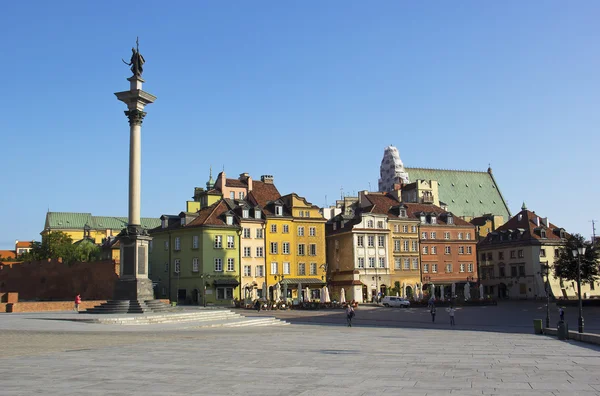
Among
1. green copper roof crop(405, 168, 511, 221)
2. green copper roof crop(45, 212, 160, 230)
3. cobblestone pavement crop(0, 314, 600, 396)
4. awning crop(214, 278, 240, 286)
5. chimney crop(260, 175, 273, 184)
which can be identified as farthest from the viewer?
green copper roof crop(45, 212, 160, 230)

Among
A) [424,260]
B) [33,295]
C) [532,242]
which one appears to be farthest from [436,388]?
[532,242]

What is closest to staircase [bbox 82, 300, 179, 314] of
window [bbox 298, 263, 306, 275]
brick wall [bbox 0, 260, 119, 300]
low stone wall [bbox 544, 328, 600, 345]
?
low stone wall [bbox 544, 328, 600, 345]

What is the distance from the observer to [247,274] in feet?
251

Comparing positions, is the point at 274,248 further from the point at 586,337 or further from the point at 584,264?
the point at 586,337

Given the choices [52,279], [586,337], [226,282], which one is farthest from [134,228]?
[52,279]

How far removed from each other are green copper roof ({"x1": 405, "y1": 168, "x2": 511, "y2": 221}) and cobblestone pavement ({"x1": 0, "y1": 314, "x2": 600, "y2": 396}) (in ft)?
331

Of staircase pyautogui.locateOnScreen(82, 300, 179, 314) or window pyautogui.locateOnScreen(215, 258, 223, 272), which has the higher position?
window pyautogui.locateOnScreen(215, 258, 223, 272)

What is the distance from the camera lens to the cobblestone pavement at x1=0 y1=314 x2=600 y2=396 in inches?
525

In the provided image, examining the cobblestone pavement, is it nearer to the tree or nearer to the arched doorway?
the tree

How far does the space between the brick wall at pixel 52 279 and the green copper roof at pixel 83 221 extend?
62450 mm

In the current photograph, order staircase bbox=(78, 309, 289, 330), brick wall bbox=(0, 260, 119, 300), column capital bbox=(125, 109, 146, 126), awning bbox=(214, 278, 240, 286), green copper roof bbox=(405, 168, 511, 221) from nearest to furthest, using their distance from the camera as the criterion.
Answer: staircase bbox=(78, 309, 289, 330) < column capital bbox=(125, 109, 146, 126) < awning bbox=(214, 278, 240, 286) < brick wall bbox=(0, 260, 119, 300) < green copper roof bbox=(405, 168, 511, 221)

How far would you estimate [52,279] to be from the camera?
7519 centimetres

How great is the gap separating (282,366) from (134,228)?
24.7m

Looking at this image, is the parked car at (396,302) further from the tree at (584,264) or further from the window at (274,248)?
the tree at (584,264)
